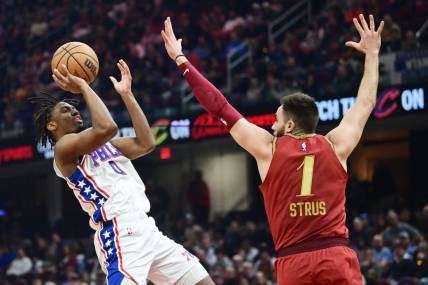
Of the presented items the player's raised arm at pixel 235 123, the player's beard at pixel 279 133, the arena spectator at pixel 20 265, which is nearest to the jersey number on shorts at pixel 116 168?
the player's raised arm at pixel 235 123

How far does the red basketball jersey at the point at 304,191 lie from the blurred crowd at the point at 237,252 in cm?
694

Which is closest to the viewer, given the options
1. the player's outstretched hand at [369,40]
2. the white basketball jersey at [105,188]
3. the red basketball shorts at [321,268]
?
the red basketball shorts at [321,268]

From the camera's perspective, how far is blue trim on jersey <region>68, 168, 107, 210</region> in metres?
6.74

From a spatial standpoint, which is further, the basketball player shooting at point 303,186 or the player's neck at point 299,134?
the player's neck at point 299,134

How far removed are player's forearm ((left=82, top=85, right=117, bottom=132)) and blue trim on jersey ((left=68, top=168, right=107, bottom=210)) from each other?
481 millimetres

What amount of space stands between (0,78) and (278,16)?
28.0ft

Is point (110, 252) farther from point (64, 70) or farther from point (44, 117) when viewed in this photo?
point (64, 70)

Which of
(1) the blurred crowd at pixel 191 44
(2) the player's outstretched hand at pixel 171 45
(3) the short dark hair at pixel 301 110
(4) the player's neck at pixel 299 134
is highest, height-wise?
(1) the blurred crowd at pixel 191 44

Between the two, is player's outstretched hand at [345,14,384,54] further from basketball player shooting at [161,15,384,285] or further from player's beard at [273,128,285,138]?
player's beard at [273,128,285,138]

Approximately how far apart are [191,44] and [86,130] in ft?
49.5

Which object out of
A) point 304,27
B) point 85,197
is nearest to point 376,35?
point 85,197

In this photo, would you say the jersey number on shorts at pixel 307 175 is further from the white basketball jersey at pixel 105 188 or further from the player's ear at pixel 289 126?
the white basketball jersey at pixel 105 188

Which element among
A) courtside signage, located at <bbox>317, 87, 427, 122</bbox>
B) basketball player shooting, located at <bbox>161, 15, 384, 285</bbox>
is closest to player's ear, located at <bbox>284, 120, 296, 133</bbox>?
basketball player shooting, located at <bbox>161, 15, 384, 285</bbox>

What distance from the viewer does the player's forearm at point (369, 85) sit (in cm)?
563
